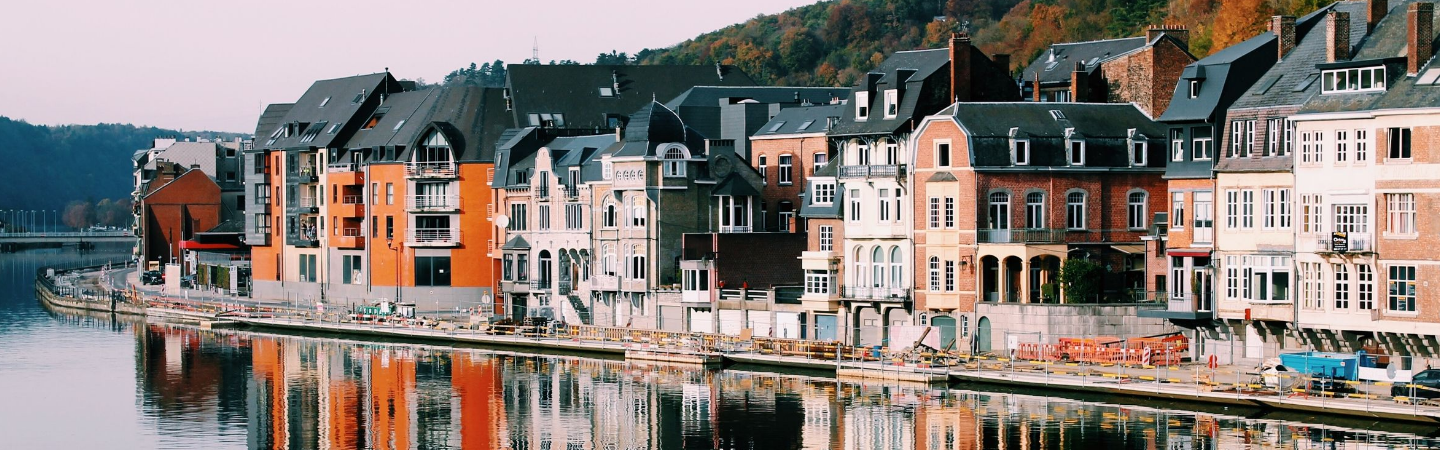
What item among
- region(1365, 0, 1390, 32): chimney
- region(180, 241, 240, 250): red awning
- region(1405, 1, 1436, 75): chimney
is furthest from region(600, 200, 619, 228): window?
region(180, 241, 240, 250): red awning

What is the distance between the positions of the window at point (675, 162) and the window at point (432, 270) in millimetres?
25674

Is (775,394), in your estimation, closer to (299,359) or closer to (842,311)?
(842,311)

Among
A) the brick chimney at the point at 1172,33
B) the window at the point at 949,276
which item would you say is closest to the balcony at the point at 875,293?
the window at the point at 949,276

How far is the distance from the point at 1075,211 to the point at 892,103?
357 inches

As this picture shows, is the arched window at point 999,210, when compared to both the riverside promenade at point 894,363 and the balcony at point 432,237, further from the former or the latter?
the balcony at point 432,237

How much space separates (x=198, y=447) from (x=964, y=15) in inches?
4403

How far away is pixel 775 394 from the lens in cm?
7200

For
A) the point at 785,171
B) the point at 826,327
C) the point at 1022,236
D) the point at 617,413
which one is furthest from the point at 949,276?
the point at 785,171

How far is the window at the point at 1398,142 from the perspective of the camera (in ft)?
206

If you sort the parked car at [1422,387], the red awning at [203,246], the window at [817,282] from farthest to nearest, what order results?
the red awning at [203,246], the window at [817,282], the parked car at [1422,387]

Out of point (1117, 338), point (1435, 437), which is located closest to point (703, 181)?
point (1117, 338)

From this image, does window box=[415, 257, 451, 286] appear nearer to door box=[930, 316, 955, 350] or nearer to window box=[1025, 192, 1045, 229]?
door box=[930, 316, 955, 350]

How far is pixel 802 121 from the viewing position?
95.1 metres

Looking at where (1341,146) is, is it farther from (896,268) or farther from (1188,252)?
(896,268)
